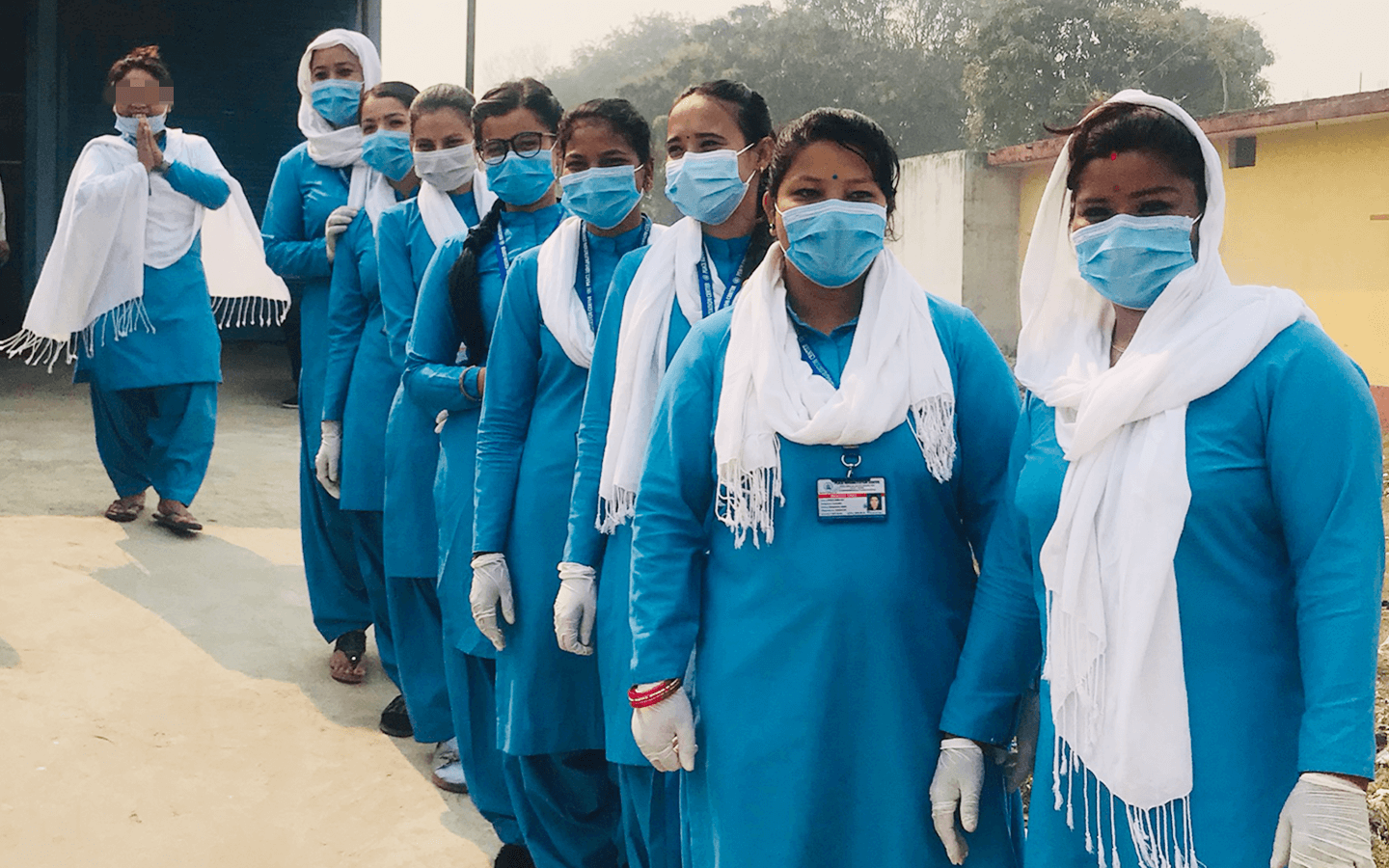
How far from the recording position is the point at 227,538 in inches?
272

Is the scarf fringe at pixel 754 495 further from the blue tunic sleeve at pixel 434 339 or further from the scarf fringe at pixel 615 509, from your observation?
the blue tunic sleeve at pixel 434 339

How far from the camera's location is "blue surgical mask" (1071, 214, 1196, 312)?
6.84 ft

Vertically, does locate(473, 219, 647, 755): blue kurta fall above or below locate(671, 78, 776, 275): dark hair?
below

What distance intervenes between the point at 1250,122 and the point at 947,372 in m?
13.0

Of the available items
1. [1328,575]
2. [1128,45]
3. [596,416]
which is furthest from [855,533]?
[1128,45]

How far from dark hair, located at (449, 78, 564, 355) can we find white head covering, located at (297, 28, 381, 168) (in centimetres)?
143

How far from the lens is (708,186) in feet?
9.75

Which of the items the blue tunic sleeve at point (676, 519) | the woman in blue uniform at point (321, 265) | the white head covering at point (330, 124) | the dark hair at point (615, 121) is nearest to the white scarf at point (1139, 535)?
the blue tunic sleeve at point (676, 519)

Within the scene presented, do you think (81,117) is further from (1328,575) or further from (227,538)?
(1328,575)

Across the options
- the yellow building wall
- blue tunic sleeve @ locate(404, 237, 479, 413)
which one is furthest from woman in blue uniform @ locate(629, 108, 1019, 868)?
the yellow building wall

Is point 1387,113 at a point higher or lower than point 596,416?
higher

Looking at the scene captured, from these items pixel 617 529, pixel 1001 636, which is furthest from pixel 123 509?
pixel 1001 636

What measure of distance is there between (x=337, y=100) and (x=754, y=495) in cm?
358

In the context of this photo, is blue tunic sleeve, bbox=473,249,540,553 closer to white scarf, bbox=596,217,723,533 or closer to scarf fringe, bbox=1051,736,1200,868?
A: white scarf, bbox=596,217,723,533
